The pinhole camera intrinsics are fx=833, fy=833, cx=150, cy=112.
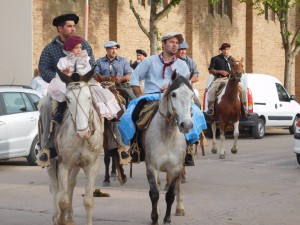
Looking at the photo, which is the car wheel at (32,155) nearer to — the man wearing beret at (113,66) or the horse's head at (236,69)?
the man wearing beret at (113,66)

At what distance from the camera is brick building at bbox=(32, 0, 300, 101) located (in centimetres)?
2950

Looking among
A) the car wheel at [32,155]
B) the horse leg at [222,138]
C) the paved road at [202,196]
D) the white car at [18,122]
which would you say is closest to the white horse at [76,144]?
the paved road at [202,196]

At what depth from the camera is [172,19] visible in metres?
37.3

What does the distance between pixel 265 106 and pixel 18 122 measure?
11572 mm

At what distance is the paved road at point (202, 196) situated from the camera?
10.9m

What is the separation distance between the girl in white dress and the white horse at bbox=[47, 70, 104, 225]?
0.51 feet

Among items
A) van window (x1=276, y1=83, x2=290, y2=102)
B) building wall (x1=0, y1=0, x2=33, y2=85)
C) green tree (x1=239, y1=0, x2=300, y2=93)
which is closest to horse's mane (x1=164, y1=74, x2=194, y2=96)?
building wall (x1=0, y1=0, x2=33, y2=85)

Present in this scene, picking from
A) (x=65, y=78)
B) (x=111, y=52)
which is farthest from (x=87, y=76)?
(x=111, y=52)

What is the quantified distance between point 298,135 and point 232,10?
25.9 m

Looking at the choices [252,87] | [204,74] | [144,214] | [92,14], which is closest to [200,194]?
[144,214]

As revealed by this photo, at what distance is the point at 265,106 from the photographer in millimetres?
27219

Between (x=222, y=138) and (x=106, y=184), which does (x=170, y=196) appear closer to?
(x=106, y=184)

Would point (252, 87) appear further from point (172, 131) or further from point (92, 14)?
point (172, 131)

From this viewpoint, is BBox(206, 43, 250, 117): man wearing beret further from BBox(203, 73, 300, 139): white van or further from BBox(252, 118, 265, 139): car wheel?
BBox(252, 118, 265, 139): car wheel
